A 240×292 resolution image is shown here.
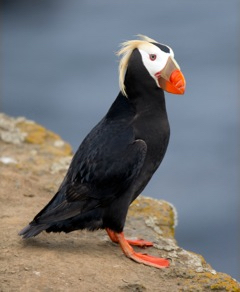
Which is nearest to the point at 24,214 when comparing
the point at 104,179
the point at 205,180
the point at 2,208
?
the point at 2,208

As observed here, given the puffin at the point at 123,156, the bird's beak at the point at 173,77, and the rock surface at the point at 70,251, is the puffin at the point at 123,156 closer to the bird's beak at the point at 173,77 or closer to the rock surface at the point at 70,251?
the bird's beak at the point at 173,77

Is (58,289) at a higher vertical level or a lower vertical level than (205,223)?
lower

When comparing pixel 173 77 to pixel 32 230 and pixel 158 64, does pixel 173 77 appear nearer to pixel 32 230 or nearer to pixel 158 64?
pixel 158 64

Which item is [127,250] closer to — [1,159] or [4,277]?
[4,277]

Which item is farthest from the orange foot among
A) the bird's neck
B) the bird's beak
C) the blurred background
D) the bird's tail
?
the blurred background

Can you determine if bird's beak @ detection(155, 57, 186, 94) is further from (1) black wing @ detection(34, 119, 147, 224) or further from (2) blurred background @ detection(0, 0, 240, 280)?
(2) blurred background @ detection(0, 0, 240, 280)

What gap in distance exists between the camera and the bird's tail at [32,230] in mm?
5473

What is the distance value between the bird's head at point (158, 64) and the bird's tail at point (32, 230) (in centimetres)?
99

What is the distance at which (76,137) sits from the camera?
1310cm

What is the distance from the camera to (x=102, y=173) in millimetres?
5555

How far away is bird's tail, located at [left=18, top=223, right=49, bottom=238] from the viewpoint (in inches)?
215

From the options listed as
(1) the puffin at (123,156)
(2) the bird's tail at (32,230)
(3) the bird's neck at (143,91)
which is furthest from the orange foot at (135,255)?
(3) the bird's neck at (143,91)

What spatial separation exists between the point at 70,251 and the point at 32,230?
26 centimetres

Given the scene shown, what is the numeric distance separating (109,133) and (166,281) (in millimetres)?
976
